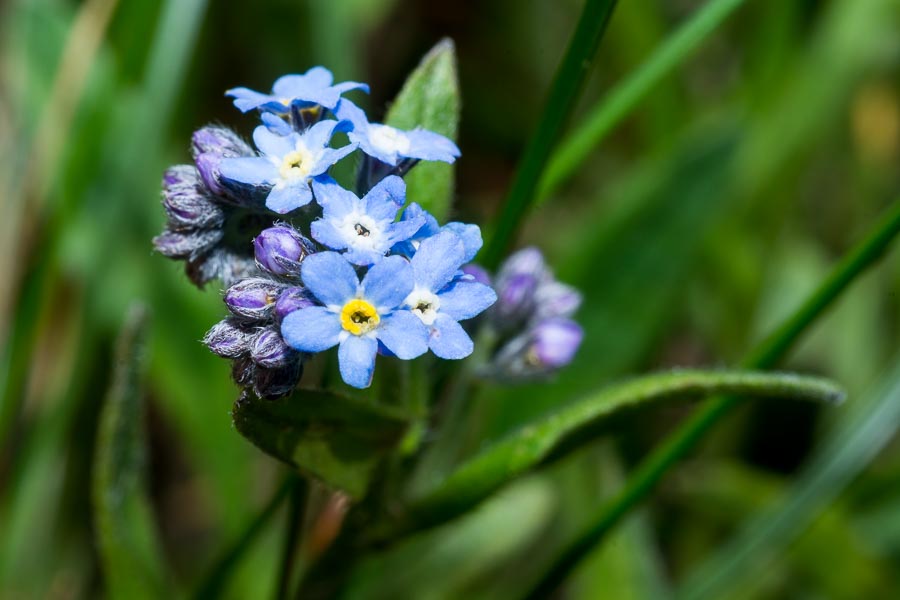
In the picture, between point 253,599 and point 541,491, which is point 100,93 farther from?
point 541,491

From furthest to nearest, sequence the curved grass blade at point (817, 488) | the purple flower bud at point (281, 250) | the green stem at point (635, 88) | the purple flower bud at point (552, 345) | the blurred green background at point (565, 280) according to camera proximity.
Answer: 1. the blurred green background at point (565, 280)
2. the curved grass blade at point (817, 488)
3. the purple flower bud at point (552, 345)
4. the green stem at point (635, 88)
5. the purple flower bud at point (281, 250)

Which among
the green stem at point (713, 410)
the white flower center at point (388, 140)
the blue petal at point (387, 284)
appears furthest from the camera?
the green stem at point (713, 410)

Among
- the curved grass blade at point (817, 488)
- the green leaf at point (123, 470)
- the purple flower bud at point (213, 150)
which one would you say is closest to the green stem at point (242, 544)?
the green leaf at point (123, 470)

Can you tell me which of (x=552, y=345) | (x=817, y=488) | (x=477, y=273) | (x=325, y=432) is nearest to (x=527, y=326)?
(x=552, y=345)

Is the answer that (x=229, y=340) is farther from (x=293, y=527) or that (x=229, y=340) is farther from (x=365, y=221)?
(x=293, y=527)

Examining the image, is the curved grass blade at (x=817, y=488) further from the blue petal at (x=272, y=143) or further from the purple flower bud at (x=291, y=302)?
the blue petal at (x=272, y=143)

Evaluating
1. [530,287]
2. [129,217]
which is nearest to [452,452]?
[530,287]
